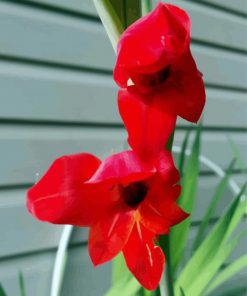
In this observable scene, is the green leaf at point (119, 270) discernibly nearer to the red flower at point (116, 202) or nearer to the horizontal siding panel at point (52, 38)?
the horizontal siding panel at point (52, 38)

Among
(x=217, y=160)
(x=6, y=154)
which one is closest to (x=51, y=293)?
(x=6, y=154)

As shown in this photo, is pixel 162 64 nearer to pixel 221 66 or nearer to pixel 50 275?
pixel 50 275

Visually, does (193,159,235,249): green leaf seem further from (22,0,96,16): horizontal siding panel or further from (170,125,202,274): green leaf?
(22,0,96,16): horizontal siding panel

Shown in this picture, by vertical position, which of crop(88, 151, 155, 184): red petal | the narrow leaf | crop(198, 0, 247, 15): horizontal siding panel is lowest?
→ the narrow leaf

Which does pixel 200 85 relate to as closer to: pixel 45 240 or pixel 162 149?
pixel 162 149

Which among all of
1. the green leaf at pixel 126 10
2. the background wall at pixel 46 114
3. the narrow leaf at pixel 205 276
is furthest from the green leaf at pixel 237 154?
the green leaf at pixel 126 10

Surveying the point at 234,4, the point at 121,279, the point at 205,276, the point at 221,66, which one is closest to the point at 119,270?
the point at 121,279

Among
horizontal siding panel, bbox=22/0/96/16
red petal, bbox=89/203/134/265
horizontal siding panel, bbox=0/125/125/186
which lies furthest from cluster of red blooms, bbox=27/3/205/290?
horizontal siding panel, bbox=22/0/96/16
